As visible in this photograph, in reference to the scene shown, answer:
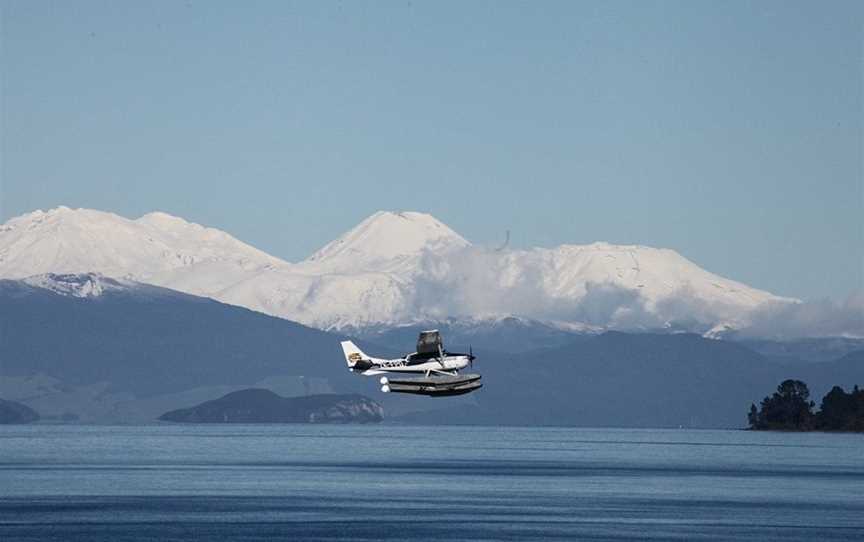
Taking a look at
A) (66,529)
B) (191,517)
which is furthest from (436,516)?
(66,529)

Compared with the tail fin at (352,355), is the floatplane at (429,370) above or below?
below

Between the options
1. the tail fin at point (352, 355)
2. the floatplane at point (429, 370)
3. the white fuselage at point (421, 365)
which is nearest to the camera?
the floatplane at point (429, 370)

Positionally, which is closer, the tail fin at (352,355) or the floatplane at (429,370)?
the floatplane at (429,370)

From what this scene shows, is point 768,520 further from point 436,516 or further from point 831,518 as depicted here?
point 436,516

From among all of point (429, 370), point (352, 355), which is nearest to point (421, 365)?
point (429, 370)

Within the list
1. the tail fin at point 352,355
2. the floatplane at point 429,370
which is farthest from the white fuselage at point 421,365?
the tail fin at point 352,355

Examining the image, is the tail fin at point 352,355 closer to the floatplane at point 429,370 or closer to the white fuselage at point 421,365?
the floatplane at point 429,370

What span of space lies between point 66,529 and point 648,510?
6374cm

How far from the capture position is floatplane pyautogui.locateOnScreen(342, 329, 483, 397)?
158 meters

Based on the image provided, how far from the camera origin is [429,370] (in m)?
170

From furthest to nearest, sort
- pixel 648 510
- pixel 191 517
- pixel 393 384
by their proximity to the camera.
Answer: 1. pixel 648 510
2. pixel 191 517
3. pixel 393 384

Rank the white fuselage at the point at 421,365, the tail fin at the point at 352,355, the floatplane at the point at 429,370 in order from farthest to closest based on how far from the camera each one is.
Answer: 1. the tail fin at the point at 352,355
2. the white fuselage at the point at 421,365
3. the floatplane at the point at 429,370

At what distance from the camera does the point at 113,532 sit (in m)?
168

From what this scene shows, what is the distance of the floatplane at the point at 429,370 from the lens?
519 feet
